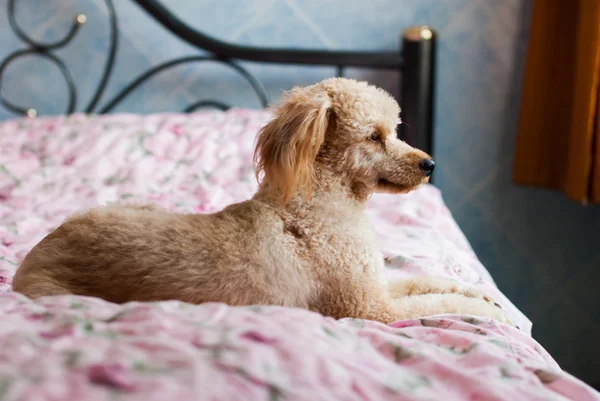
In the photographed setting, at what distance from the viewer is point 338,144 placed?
103 cm

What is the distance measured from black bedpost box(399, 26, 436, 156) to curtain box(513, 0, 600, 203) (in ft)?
1.24

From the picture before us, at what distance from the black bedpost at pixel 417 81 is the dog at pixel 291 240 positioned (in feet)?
4.19

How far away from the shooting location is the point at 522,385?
26.6 inches

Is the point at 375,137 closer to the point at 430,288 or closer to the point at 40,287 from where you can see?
the point at 430,288

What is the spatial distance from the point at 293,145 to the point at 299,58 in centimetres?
147

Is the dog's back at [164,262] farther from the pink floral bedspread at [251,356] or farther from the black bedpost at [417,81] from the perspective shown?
the black bedpost at [417,81]

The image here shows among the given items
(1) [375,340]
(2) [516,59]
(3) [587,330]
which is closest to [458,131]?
(2) [516,59]

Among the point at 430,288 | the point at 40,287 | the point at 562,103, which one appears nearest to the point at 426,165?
the point at 430,288

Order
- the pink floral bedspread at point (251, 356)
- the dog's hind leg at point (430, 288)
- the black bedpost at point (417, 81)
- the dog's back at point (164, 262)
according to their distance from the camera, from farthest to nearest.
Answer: the black bedpost at point (417, 81)
the dog's hind leg at point (430, 288)
the dog's back at point (164, 262)
the pink floral bedspread at point (251, 356)

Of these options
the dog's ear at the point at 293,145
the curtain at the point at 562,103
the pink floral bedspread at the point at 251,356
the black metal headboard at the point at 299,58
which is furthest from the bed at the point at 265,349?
the black metal headboard at the point at 299,58

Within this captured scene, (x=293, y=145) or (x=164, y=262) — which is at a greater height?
(x=293, y=145)

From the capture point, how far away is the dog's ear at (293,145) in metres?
0.94

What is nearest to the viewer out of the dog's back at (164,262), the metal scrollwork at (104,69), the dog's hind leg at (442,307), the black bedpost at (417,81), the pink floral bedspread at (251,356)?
the pink floral bedspread at (251,356)

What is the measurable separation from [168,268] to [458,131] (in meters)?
1.95
